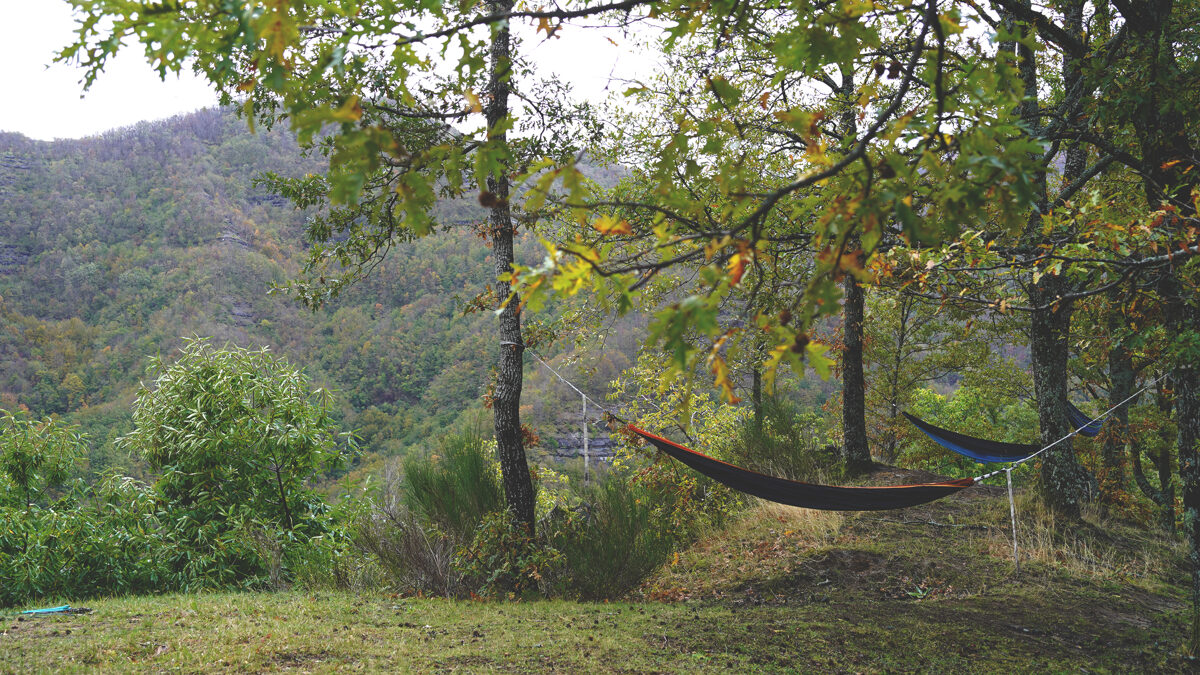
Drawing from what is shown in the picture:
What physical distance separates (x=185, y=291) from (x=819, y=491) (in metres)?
36.3

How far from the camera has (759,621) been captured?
2.74 m

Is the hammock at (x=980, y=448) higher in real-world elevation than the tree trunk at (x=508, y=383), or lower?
lower

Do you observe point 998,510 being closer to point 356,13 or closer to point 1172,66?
point 1172,66

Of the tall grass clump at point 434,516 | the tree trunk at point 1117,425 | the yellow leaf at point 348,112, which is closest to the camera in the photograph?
the yellow leaf at point 348,112

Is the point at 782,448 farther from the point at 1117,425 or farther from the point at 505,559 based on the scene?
the point at 1117,425

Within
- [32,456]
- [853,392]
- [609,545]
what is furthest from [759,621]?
[32,456]

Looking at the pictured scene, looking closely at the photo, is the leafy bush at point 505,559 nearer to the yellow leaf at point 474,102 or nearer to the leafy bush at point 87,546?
the leafy bush at point 87,546

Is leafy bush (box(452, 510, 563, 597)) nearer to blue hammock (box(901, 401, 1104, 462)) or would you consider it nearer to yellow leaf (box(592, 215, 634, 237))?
yellow leaf (box(592, 215, 634, 237))

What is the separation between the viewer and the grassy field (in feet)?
6.98

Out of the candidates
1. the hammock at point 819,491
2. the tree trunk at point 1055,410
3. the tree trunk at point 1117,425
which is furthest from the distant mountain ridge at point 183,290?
the tree trunk at point 1055,410

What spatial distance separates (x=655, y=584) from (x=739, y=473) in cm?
82

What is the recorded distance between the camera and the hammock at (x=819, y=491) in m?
3.24

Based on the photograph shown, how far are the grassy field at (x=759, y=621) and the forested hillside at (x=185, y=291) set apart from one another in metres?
17.6

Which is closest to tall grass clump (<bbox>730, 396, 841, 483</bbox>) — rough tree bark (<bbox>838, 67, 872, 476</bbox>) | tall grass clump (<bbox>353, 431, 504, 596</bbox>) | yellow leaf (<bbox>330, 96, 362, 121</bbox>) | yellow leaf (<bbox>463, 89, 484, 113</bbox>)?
rough tree bark (<bbox>838, 67, 872, 476</bbox>)
